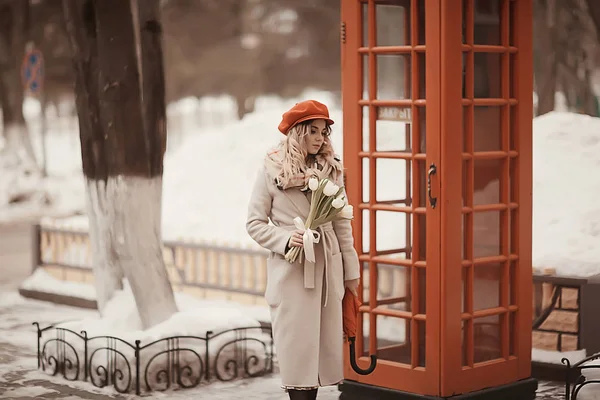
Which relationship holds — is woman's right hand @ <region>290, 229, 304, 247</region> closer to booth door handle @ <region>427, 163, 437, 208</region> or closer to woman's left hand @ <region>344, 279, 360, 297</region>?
woman's left hand @ <region>344, 279, 360, 297</region>

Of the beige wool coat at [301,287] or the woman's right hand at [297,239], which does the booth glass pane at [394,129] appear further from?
the woman's right hand at [297,239]

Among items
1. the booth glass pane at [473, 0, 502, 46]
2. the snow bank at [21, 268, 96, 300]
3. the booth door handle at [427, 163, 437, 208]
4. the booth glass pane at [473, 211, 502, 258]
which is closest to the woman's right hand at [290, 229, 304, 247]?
the booth door handle at [427, 163, 437, 208]

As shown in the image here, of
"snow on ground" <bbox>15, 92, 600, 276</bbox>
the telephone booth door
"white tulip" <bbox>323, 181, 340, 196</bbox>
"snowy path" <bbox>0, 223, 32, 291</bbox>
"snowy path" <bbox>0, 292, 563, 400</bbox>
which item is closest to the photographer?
"white tulip" <bbox>323, 181, 340, 196</bbox>

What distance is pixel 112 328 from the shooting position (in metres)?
7.42

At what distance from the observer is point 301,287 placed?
5.45 m

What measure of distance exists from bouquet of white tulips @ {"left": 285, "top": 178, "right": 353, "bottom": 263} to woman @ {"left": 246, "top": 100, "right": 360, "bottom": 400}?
0.07 m

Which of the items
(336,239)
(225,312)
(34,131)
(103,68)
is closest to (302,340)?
(336,239)

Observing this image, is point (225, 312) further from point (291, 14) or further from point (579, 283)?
point (291, 14)

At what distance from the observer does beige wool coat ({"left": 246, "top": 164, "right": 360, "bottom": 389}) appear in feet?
17.9

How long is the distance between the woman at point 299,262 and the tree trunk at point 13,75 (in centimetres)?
1414

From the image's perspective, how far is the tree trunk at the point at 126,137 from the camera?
739cm

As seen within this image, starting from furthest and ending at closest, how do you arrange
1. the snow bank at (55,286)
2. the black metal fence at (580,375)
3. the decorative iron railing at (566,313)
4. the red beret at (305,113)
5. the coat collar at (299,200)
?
the snow bank at (55,286)
the decorative iron railing at (566,313)
the black metal fence at (580,375)
the coat collar at (299,200)
the red beret at (305,113)

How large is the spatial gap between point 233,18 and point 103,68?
7.13m

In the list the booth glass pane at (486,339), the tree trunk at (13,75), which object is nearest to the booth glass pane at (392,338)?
the booth glass pane at (486,339)
